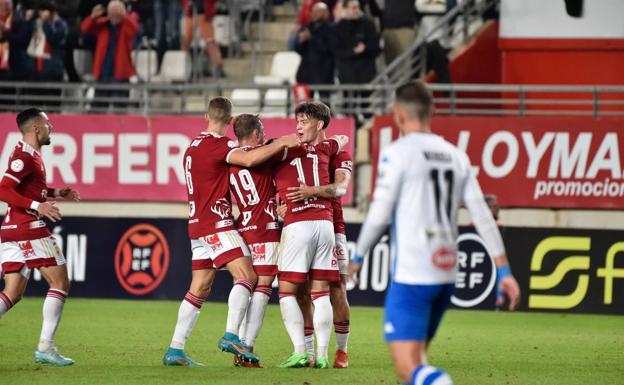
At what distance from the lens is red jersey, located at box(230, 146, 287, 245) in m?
11.1

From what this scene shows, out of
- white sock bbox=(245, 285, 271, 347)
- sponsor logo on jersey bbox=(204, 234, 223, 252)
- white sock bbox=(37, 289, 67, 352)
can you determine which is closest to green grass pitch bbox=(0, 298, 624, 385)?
white sock bbox=(37, 289, 67, 352)

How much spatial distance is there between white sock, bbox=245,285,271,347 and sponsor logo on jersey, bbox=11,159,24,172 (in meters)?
2.25

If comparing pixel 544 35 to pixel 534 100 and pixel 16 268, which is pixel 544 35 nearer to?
pixel 534 100

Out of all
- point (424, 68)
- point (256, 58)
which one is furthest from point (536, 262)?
point (256, 58)

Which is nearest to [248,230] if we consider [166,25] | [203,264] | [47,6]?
[203,264]

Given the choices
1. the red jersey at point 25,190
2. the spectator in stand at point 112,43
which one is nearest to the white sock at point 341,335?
the red jersey at point 25,190

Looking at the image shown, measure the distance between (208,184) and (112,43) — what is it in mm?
11052

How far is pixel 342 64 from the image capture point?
818 inches

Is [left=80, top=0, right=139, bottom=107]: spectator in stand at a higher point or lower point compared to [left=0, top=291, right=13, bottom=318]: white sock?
higher

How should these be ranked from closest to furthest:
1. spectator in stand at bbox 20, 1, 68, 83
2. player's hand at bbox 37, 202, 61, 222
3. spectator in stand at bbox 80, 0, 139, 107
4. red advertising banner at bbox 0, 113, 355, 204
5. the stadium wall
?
player's hand at bbox 37, 202, 61, 222 → the stadium wall → red advertising banner at bbox 0, 113, 355, 204 → spectator in stand at bbox 80, 0, 139, 107 → spectator in stand at bbox 20, 1, 68, 83

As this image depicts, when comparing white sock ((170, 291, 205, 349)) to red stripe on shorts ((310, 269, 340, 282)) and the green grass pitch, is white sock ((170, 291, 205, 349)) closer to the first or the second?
the green grass pitch

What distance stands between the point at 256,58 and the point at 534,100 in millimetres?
5883

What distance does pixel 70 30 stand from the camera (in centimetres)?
2198

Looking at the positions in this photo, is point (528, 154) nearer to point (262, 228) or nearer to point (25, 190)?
point (262, 228)
